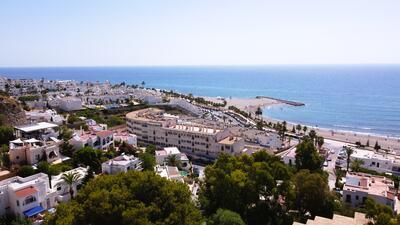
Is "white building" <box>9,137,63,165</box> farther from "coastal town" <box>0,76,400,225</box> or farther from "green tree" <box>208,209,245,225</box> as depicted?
"green tree" <box>208,209,245,225</box>

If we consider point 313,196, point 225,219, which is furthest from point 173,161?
point 225,219

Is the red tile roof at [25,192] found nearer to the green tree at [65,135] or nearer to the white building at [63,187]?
the white building at [63,187]

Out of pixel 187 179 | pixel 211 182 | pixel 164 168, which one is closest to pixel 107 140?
pixel 164 168

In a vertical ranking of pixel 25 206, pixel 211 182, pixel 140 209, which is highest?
pixel 140 209

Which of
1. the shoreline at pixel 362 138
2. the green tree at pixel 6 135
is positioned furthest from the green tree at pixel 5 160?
the shoreline at pixel 362 138

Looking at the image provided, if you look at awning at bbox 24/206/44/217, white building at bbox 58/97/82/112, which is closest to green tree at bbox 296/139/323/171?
awning at bbox 24/206/44/217

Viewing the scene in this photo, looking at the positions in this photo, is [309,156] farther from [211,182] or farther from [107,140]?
[107,140]
